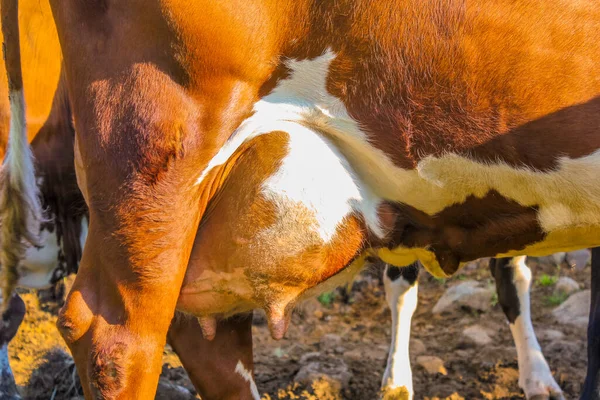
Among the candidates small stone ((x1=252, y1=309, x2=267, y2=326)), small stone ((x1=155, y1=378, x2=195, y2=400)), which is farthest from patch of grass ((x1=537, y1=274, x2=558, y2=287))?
small stone ((x1=155, y1=378, x2=195, y2=400))

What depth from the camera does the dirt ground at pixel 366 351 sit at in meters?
4.04

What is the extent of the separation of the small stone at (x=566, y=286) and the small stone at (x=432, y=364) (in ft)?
4.43

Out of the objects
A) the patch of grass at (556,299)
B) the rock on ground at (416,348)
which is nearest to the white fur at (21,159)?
the rock on ground at (416,348)

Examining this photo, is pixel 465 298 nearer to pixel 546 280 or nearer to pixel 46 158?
pixel 546 280

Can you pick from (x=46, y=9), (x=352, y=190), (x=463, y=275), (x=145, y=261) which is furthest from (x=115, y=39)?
(x=463, y=275)

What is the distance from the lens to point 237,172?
263 centimetres

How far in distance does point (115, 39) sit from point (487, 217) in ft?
4.37

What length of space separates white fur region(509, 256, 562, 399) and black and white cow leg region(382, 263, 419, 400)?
1.86ft

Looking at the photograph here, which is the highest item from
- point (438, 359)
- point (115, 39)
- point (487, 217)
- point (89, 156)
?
point (115, 39)

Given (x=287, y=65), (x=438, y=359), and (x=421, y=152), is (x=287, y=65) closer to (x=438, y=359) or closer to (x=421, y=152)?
(x=421, y=152)

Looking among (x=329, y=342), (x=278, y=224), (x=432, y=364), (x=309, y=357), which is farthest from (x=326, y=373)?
(x=278, y=224)

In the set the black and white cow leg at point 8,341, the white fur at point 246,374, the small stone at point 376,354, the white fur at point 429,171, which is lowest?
the black and white cow leg at point 8,341

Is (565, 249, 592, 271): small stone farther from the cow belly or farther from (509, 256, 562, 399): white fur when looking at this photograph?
the cow belly

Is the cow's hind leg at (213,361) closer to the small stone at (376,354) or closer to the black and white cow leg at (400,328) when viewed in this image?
the black and white cow leg at (400,328)
